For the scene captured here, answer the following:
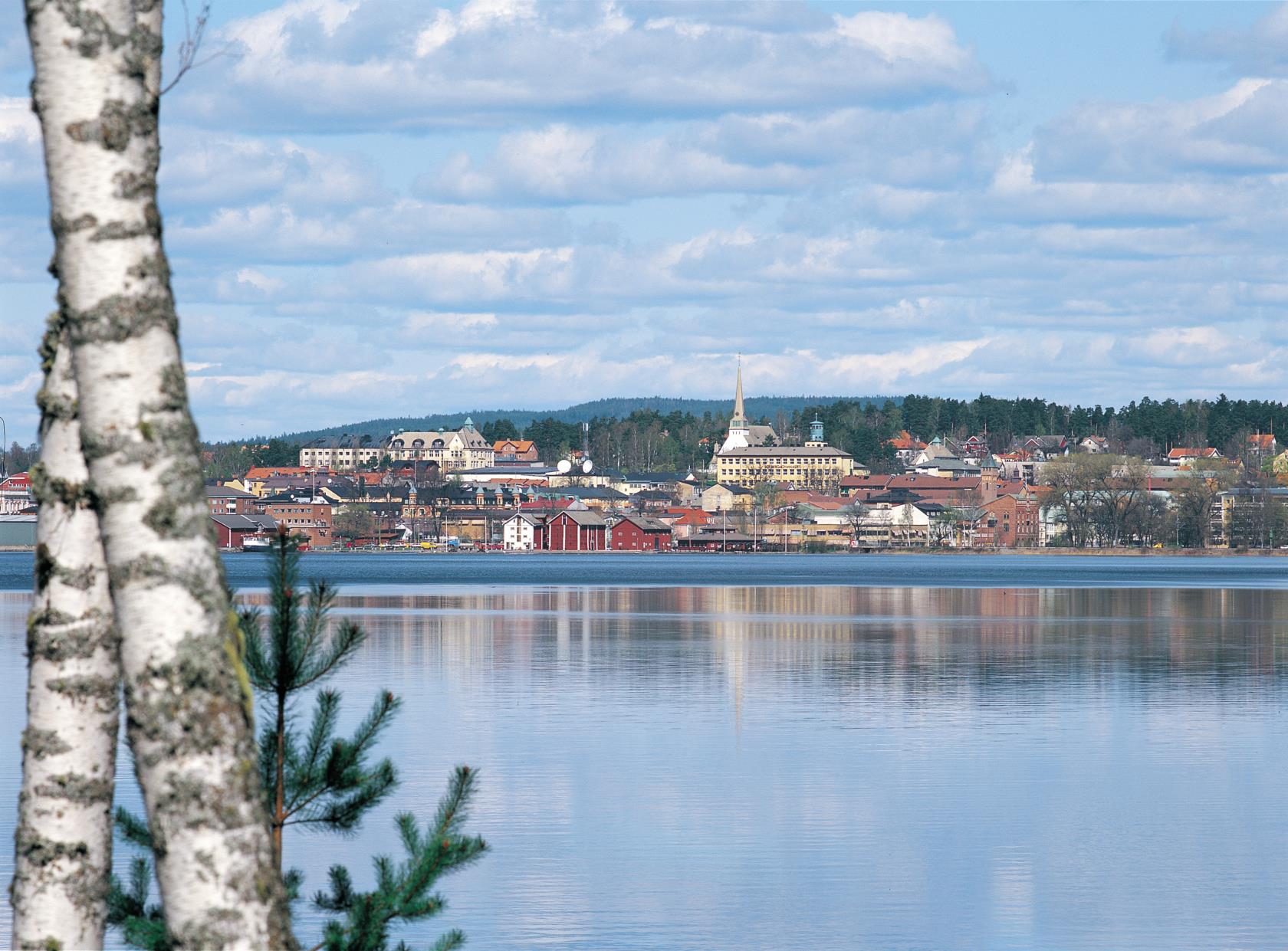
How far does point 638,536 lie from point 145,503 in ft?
569

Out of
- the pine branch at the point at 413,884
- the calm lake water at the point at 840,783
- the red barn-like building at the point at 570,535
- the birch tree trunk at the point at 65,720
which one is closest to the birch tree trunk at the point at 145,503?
the birch tree trunk at the point at 65,720

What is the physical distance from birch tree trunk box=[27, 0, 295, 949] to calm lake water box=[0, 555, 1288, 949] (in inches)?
308

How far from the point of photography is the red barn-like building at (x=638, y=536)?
176m

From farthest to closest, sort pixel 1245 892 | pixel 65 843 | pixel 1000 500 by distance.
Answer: pixel 1000 500
pixel 1245 892
pixel 65 843

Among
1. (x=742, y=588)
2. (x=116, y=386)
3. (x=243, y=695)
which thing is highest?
(x=116, y=386)

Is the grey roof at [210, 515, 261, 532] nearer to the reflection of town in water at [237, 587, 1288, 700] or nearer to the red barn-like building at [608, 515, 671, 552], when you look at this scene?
the red barn-like building at [608, 515, 671, 552]

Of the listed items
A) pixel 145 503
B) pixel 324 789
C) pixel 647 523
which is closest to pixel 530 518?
pixel 647 523

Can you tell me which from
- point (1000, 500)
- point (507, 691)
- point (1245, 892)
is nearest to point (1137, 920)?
point (1245, 892)

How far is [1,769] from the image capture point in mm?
18359

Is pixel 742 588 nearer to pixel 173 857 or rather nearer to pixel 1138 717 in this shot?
pixel 1138 717

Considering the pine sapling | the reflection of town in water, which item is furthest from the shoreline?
the pine sapling

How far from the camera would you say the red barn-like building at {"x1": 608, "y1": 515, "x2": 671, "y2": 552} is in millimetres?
176500

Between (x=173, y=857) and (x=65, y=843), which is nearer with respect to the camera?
(x=173, y=857)

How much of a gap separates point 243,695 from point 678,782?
1442 cm
